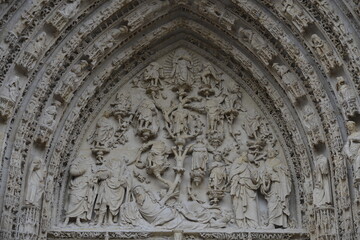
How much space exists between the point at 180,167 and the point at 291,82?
7.43ft

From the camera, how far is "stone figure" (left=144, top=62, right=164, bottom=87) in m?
11.0

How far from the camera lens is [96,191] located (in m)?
10.1

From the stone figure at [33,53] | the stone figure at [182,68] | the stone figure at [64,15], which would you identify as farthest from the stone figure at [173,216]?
the stone figure at [64,15]

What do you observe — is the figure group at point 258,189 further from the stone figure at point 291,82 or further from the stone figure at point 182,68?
the stone figure at point 182,68

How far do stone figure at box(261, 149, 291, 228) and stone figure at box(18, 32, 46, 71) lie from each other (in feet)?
13.3

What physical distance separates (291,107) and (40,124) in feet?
13.3

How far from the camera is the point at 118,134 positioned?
1064cm

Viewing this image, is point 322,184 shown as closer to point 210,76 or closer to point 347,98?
point 347,98

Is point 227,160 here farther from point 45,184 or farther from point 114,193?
point 45,184

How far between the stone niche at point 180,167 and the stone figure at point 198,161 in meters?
0.02

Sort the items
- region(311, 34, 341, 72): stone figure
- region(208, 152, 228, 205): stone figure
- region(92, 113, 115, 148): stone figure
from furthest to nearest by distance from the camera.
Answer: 1. region(92, 113, 115, 148): stone figure
2. region(208, 152, 228, 205): stone figure
3. region(311, 34, 341, 72): stone figure

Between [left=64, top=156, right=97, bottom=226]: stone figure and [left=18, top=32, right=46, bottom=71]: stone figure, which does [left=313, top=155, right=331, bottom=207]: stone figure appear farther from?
[left=18, top=32, right=46, bottom=71]: stone figure

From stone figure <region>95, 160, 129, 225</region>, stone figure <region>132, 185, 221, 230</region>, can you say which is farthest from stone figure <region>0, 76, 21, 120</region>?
stone figure <region>132, 185, 221, 230</region>

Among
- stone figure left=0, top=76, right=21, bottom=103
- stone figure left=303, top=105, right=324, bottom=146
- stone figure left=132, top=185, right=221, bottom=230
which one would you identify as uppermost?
stone figure left=0, top=76, right=21, bottom=103
